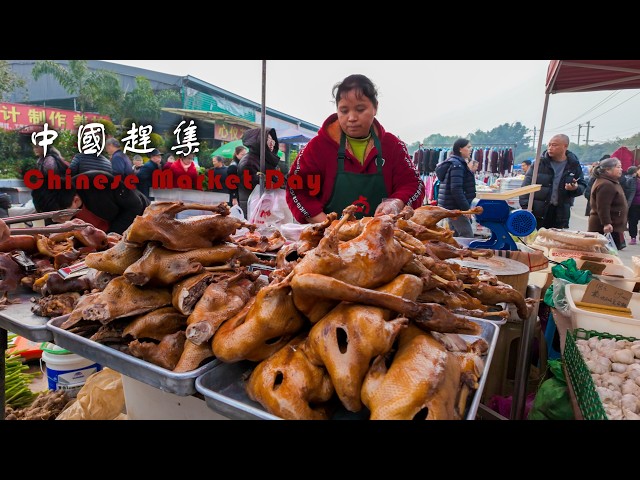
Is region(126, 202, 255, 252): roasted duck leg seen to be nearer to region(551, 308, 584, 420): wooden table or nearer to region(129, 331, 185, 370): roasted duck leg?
region(129, 331, 185, 370): roasted duck leg

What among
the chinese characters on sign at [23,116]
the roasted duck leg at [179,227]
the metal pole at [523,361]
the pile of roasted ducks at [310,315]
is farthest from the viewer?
the chinese characters on sign at [23,116]

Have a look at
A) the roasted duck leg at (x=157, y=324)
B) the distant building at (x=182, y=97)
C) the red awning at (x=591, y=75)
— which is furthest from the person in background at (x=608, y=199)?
the distant building at (x=182, y=97)

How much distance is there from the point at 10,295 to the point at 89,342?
1080 millimetres

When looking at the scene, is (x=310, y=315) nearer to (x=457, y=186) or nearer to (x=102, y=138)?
(x=457, y=186)

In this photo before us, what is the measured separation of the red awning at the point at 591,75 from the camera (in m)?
4.27

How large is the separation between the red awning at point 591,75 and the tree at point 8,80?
1495cm

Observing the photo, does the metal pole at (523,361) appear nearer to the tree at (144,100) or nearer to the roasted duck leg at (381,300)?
the roasted duck leg at (381,300)

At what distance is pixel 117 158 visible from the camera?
6227 mm

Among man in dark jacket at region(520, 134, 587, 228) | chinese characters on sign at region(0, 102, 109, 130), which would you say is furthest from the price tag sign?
chinese characters on sign at region(0, 102, 109, 130)

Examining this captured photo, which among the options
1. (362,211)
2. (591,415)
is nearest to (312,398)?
(591,415)

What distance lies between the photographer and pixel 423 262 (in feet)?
4.49

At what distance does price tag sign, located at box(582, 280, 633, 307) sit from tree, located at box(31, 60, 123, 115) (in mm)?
16716

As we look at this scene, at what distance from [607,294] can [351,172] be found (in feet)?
6.47

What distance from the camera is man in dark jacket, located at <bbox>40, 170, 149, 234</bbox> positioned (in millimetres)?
4973
